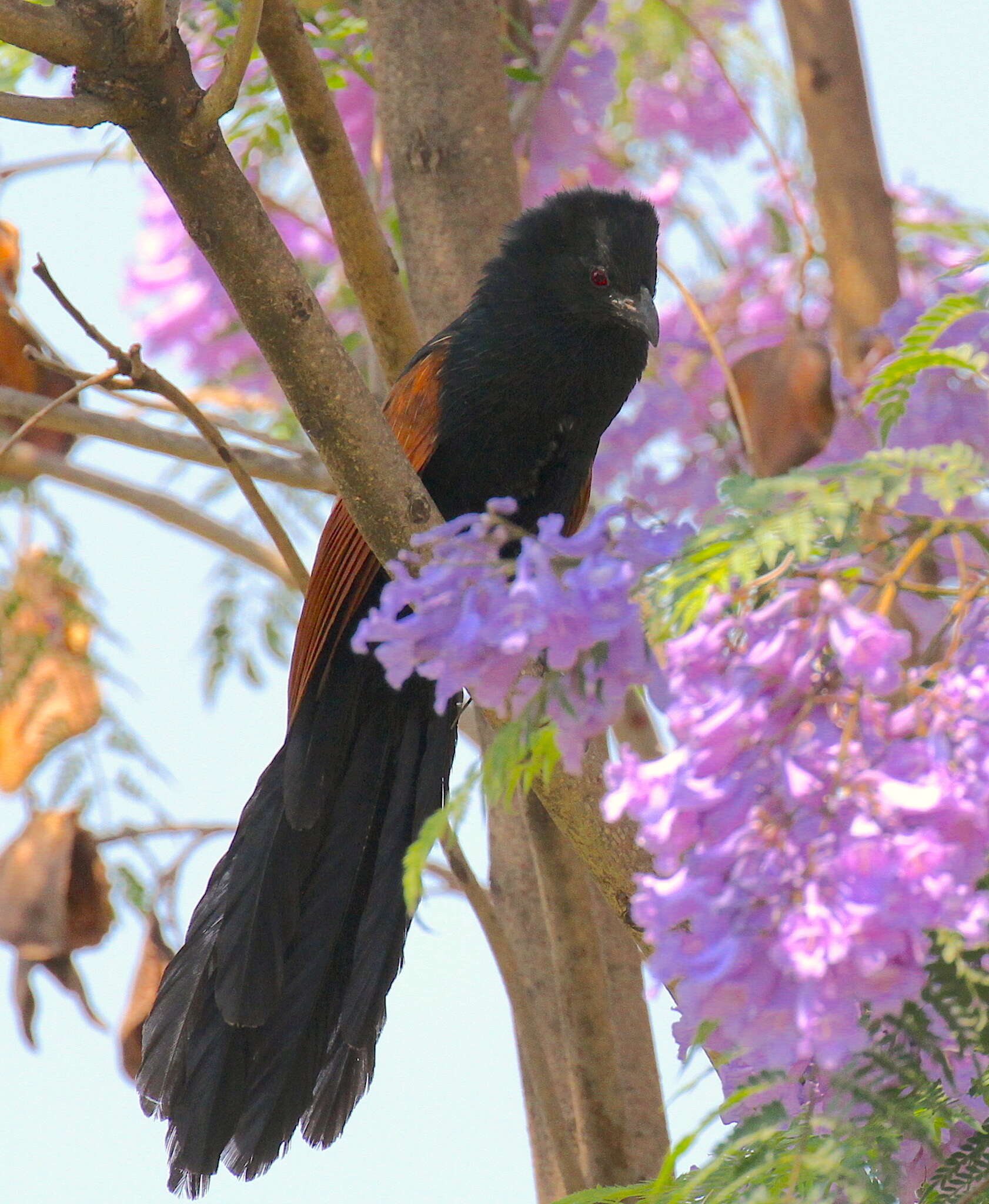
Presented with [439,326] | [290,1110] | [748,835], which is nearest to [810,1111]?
[748,835]

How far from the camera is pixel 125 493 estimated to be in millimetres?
2846

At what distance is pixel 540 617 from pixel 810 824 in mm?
232

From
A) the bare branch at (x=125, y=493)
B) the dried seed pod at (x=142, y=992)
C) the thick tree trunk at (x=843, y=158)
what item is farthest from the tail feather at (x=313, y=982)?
the thick tree trunk at (x=843, y=158)

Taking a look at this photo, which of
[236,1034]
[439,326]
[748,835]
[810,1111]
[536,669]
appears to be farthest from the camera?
[439,326]

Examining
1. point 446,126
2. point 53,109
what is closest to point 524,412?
point 446,126

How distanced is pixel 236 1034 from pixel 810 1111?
122cm

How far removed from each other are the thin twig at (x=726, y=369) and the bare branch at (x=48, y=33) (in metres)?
1.39

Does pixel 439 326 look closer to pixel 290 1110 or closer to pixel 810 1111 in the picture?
pixel 290 1110

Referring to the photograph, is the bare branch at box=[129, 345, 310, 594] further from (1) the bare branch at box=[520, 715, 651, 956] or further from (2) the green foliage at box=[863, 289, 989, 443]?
(2) the green foliage at box=[863, 289, 989, 443]

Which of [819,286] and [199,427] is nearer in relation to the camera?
[199,427]

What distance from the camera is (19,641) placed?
3.12 meters

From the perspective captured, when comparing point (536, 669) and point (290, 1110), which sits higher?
point (536, 669)

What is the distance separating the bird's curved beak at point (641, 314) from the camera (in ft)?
8.49

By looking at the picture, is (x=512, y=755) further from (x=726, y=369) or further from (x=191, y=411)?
(x=726, y=369)
